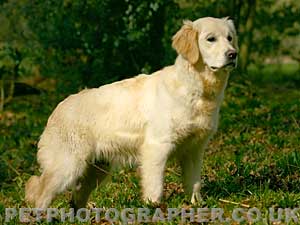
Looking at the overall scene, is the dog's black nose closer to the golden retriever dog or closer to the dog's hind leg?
the golden retriever dog

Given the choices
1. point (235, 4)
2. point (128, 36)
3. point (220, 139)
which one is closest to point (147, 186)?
point (220, 139)

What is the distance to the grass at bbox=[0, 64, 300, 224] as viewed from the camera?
21.1ft

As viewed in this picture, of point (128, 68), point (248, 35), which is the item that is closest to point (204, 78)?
point (128, 68)

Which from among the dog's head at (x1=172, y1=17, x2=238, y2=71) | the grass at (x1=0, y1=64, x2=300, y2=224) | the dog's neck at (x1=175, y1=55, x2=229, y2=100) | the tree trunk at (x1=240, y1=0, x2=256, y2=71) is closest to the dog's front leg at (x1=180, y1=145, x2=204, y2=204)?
the grass at (x1=0, y1=64, x2=300, y2=224)

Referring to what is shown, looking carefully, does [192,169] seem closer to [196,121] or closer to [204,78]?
[196,121]

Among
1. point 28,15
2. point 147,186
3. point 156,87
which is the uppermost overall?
point 28,15

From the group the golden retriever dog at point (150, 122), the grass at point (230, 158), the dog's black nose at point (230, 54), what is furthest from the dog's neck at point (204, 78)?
the grass at point (230, 158)

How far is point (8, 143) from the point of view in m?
11.2

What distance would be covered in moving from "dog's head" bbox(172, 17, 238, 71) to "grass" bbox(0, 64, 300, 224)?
1285 mm

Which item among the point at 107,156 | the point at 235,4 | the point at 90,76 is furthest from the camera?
the point at 235,4

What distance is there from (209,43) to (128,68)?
6995 millimetres

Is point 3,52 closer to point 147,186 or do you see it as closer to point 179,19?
point 179,19

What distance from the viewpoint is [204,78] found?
249 inches

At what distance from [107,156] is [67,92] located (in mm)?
6900
